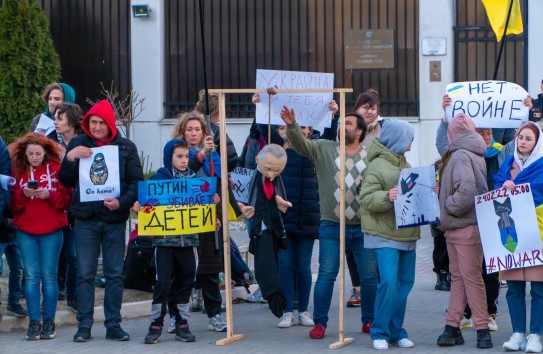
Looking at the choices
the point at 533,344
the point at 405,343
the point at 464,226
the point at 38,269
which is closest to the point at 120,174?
the point at 38,269

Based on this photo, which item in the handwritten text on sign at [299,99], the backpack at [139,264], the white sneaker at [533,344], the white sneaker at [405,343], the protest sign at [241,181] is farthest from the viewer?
the protest sign at [241,181]

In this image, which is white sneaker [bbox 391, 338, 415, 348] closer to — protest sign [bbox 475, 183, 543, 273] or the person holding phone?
protest sign [bbox 475, 183, 543, 273]

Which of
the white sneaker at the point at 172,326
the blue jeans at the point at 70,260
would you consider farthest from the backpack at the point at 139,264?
the white sneaker at the point at 172,326

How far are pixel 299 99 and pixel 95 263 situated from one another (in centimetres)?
220

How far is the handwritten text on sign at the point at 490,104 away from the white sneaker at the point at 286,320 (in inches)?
88.5

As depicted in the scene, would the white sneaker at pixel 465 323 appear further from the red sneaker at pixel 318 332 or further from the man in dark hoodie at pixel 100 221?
the man in dark hoodie at pixel 100 221

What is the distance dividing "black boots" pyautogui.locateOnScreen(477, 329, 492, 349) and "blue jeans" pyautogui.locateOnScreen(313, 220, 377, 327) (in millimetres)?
1067

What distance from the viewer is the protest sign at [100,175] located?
9258 mm

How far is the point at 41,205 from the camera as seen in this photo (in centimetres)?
949

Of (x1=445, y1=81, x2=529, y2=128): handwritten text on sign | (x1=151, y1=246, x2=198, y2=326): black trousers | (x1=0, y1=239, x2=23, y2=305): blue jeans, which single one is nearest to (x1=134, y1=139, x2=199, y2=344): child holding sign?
(x1=151, y1=246, x2=198, y2=326): black trousers

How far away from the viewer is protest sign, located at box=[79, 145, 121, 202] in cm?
926

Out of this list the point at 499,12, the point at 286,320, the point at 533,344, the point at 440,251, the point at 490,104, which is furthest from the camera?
the point at 499,12

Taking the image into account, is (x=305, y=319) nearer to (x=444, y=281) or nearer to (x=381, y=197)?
(x=381, y=197)

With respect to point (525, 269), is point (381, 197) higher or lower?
higher
